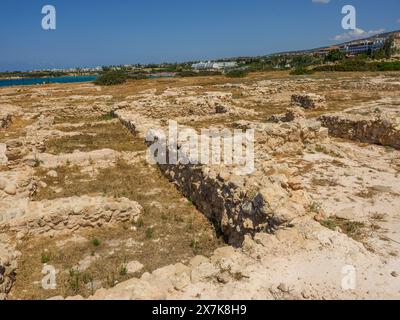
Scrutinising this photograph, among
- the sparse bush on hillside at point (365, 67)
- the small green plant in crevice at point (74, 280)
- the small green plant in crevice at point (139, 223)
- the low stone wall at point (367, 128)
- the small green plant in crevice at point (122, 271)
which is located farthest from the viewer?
the sparse bush on hillside at point (365, 67)

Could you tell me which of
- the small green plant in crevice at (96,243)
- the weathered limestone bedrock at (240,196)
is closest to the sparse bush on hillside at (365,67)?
the weathered limestone bedrock at (240,196)

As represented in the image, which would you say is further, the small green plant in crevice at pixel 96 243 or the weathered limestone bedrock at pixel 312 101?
the weathered limestone bedrock at pixel 312 101

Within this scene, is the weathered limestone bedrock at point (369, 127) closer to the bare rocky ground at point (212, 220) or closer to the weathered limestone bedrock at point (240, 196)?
the bare rocky ground at point (212, 220)

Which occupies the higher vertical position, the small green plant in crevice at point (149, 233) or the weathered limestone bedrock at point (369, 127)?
the weathered limestone bedrock at point (369, 127)

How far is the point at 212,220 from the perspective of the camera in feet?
24.3

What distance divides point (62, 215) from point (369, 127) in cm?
1031

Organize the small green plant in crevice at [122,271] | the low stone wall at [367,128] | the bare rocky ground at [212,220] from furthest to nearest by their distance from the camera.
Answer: the low stone wall at [367,128], the small green plant in crevice at [122,271], the bare rocky ground at [212,220]

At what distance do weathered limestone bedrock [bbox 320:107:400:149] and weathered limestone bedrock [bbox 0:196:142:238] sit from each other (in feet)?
28.7

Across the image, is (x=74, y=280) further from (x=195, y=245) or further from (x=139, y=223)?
(x=195, y=245)

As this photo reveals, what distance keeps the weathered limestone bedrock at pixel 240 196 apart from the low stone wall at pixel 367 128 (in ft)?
15.5

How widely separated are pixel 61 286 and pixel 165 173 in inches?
205

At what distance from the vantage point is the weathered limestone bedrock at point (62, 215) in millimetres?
6742

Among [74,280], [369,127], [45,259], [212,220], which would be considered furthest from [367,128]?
[45,259]
